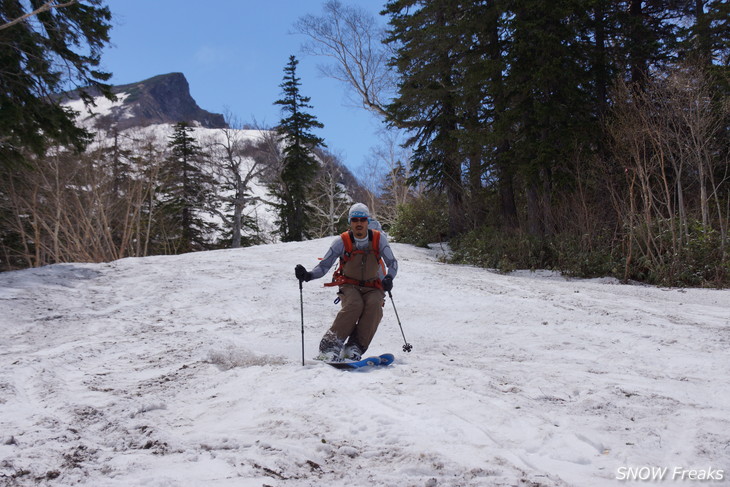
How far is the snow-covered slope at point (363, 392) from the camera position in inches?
88.9

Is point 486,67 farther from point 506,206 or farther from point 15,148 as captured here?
point 15,148

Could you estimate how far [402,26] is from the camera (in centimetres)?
1767

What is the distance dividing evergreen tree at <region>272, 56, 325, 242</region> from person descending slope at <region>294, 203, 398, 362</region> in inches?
1030

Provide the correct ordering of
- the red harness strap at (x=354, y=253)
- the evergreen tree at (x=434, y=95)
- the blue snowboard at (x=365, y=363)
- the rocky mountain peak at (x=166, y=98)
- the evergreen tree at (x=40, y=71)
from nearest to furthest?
the blue snowboard at (x=365, y=363) → the red harness strap at (x=354, y=253) → the evergreen tree at (x=40, y=71) → the evergreen tree at (x=434, y=95) → the rocky mountain peak at (x=166, y=98)

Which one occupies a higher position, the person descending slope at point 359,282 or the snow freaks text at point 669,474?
the person descending slope at point 359,282

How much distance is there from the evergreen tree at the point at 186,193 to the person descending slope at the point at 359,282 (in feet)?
81.9

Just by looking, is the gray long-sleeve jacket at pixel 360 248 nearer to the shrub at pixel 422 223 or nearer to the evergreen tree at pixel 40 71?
the evergreen tree at pixel 40 71

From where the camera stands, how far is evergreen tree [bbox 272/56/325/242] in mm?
30609

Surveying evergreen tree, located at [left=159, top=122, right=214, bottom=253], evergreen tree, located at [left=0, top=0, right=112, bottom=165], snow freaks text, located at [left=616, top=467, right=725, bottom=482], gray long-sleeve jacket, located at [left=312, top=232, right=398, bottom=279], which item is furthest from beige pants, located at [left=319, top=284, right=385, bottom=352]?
evergreen tree, located at [left=159, top=122, right=214, bottom=253]

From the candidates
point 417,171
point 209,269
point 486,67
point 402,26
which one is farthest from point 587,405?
point 402,26

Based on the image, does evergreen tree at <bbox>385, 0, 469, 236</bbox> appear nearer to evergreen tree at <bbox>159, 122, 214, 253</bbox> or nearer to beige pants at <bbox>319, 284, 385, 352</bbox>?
beige pants at <bbox>319, 284, 385, 352</bbox>

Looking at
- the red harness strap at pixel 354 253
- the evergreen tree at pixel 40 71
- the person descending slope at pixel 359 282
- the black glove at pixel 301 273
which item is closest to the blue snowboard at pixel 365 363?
Answer: the person descending slope at pixel 359 282

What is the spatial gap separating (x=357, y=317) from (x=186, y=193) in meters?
27.7

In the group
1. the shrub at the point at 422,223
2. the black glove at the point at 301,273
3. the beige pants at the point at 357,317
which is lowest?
the beige pants at the point at 357,317
